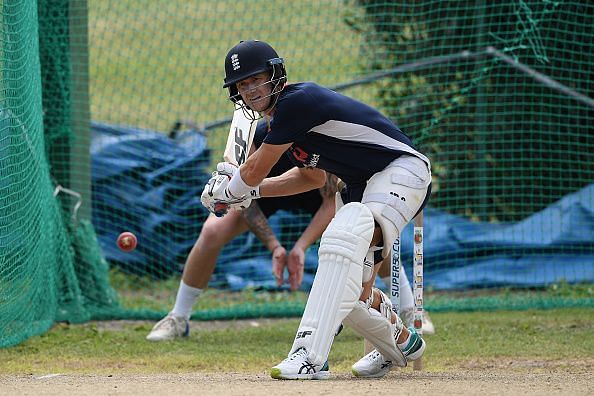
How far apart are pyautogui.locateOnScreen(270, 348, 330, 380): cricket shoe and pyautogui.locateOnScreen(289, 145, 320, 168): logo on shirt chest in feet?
3.29

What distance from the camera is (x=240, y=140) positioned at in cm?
605

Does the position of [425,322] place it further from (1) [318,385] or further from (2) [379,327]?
(1) [318,385]

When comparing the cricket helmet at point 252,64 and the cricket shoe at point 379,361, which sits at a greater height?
the cricket helmet at point 252,64

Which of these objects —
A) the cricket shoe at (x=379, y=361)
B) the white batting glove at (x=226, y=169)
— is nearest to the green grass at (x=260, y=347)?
the cricket shoe at (x=379, y=361)

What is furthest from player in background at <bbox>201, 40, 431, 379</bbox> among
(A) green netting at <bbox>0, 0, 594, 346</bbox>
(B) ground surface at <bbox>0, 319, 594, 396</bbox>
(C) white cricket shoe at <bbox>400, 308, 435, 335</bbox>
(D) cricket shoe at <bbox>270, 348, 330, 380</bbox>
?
(A) green netting at <bbox>0, 0, 594, 346</bbox>

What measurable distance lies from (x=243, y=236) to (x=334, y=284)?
4.95 meters

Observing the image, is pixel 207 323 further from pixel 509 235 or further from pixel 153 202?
pixel 509 235

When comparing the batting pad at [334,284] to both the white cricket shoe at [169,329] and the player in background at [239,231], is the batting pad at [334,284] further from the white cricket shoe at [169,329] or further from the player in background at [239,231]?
the white cricket shoe at [169,329]

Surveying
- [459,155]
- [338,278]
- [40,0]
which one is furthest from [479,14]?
[338,278]

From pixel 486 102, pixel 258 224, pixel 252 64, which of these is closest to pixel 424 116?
pixel 486 102

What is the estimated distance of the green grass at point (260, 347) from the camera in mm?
6555

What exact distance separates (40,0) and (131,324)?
259 centimetres

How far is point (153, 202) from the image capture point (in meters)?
9.71

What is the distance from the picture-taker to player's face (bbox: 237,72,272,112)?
5.27m
